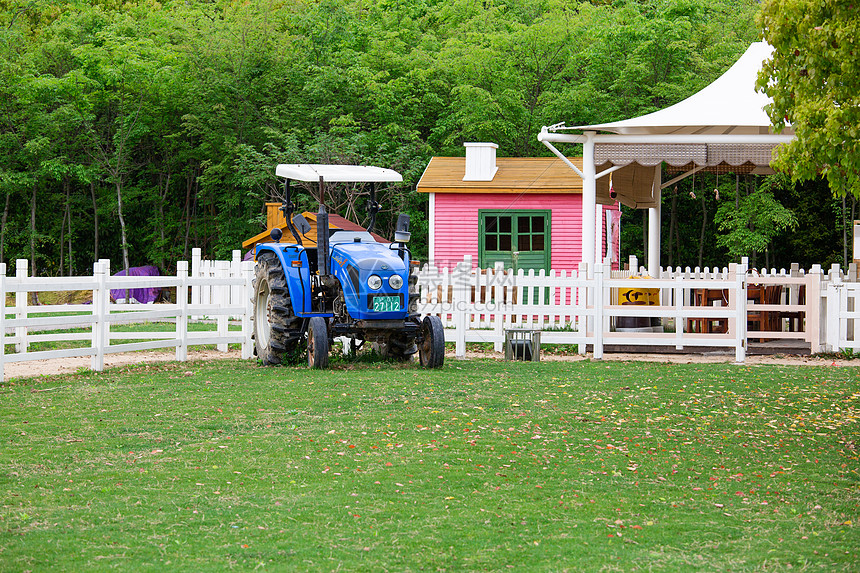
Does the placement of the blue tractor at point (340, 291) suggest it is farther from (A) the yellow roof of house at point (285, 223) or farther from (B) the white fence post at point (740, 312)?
(A) the yellow roof of house at point (285, 223)

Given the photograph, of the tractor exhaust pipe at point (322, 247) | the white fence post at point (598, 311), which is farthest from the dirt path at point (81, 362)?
the white fence post at point (598, 311)

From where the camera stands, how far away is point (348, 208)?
97.5ft

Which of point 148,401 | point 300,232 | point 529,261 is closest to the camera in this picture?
point 148,401

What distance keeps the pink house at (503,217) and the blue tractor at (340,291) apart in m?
13.1

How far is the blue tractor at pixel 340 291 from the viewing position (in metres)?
11.1

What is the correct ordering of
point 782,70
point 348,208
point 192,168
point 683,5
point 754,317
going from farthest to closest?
point 192,168 → point 683,5 → point 348,208 → point 754,317 → point 782,70

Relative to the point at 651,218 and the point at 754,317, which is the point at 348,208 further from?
the point at 754,317

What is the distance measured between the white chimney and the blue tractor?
1334 cm

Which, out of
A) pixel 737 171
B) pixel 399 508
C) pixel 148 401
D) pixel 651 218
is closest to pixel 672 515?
pixel 399 508

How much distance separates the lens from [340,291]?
1150cm

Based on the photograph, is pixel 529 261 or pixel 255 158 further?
pixel 255 158

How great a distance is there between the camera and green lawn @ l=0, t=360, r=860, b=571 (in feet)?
14.7

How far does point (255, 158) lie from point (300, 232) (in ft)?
65.9

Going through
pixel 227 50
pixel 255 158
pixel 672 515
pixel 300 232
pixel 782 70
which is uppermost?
pixel 227 50
